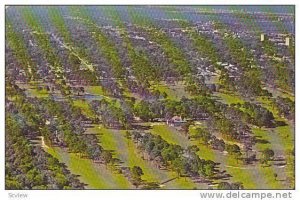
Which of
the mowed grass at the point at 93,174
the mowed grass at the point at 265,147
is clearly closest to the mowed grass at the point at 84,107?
the mowed grass at the point at 93,174

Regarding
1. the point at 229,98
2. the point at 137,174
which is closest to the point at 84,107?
the point at 137,174

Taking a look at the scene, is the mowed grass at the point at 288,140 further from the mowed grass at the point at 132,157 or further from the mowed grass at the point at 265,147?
the mowed grass at the point at 132,157

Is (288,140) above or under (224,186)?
above

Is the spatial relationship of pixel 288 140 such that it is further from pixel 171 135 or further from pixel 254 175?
pixel 171 135

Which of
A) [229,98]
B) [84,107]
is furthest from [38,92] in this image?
[229,98]

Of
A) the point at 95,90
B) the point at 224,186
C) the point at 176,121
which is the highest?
the point at 95,90

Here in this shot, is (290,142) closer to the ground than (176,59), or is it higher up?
closer to the ground

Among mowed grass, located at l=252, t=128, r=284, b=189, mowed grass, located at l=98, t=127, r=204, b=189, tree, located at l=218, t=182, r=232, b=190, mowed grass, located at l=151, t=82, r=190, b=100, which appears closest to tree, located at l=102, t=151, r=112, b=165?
mowed grass, located at l=98, t=127, r=204, b=189

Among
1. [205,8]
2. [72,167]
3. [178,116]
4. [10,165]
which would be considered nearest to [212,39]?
[205,8]
